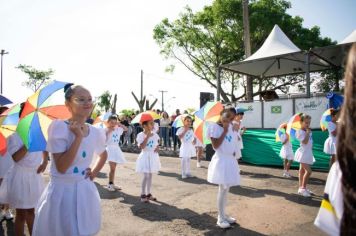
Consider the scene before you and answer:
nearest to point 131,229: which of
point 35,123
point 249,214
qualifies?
point 249,214

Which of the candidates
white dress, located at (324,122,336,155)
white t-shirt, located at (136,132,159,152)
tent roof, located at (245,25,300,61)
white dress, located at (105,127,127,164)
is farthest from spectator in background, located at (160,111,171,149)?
white dress, located at (324,122,336,155)

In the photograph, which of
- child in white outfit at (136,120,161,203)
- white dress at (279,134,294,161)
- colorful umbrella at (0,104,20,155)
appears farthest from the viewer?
white dress at (279,134,294,161)

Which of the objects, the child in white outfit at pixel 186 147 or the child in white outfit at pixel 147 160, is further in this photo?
the child in white outfit at pixel 186 147

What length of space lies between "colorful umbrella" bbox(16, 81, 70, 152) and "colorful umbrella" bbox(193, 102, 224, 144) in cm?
317

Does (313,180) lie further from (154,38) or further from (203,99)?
(154,38)

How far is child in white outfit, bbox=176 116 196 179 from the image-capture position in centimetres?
1070

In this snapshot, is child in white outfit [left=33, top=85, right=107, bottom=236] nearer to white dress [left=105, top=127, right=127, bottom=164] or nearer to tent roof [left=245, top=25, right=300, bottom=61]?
white dress [left=105, top=127, right=127, bottom=164]

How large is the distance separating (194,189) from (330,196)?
24.0 feet

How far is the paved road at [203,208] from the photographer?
5.70 metres

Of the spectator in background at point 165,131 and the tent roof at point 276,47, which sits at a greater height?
the tent roof at point 276,47

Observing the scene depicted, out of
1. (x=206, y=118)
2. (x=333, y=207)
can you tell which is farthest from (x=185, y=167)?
(x=333, y=207)

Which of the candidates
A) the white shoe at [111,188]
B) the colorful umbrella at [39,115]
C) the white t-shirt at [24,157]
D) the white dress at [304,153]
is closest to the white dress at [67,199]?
the colorful umbrella at [39,115]

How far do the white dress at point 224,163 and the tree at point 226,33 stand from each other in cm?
1818

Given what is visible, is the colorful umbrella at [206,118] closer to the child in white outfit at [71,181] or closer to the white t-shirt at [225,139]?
the white t-shirt at [225,139]
